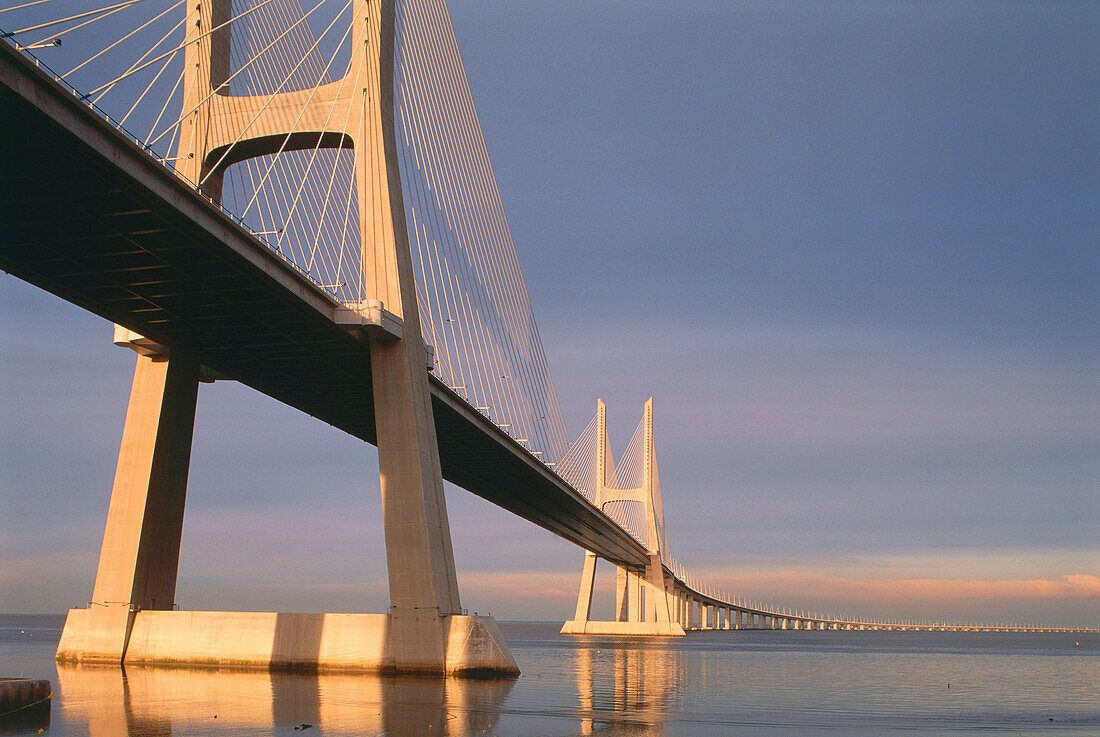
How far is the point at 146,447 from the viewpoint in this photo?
32.7 metres

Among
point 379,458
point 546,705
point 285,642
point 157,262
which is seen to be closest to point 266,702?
point 546,705

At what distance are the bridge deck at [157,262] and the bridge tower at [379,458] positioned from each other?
6.13 ft

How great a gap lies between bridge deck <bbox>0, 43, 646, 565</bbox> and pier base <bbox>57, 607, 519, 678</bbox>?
26.5ft

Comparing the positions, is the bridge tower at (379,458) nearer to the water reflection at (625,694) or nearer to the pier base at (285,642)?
the pier base at (285,642)

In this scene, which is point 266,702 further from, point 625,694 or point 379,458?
point 625,694

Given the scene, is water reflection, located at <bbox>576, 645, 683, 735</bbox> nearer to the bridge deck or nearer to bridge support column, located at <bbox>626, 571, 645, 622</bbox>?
the bridge deck

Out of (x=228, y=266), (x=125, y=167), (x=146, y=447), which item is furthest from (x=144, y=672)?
(x=125, y=167)

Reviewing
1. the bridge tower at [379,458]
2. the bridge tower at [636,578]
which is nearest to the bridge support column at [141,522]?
the bridge tower at [379,458]

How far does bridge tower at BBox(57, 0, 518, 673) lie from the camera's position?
31.1 metres

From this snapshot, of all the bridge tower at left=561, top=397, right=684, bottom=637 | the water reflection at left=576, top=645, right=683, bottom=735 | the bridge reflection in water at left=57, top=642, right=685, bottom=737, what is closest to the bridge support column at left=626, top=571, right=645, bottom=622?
the bridge tower at left=561, top=397, right=684, bottom=637

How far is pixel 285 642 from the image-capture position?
32.0 meters

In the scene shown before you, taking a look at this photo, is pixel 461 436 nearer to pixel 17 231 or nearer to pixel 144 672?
pixel 144 672

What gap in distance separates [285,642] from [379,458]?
609cm

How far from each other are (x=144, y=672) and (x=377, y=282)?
42.3 ft
